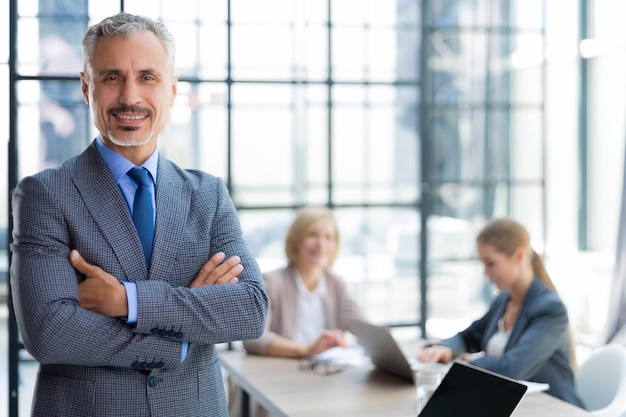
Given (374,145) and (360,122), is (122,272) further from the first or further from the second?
(374,145)

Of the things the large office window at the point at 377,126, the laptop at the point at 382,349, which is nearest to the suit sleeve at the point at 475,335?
the laptop at the point at 382,349

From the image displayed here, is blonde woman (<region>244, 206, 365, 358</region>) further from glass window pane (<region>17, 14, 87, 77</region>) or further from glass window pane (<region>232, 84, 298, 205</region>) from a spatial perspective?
glass window pane (<region>17, 14, 87, 77</region>)

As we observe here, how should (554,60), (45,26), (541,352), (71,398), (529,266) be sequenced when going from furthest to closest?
(554,60)
(45,26)
(529,266)
(541,352)
(71,398)

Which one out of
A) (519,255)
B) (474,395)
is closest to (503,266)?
(519,255)

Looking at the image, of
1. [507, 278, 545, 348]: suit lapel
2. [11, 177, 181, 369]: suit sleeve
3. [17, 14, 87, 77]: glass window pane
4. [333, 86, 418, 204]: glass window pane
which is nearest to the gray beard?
[11, 177, 181, 369]: suit sleeve

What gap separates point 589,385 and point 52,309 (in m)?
2.22

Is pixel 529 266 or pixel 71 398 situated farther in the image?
pixel 529 266

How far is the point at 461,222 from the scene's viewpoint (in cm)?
552

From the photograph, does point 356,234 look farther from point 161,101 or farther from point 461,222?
point 161,101

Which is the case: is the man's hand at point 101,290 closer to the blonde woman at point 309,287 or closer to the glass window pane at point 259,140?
the blonde woman at point 309,287

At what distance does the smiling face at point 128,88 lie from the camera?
195 cm

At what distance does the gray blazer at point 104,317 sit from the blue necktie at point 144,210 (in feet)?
0.08

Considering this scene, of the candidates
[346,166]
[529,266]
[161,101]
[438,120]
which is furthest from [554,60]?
[161,101]

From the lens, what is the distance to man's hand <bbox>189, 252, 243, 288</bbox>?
6.63ft
